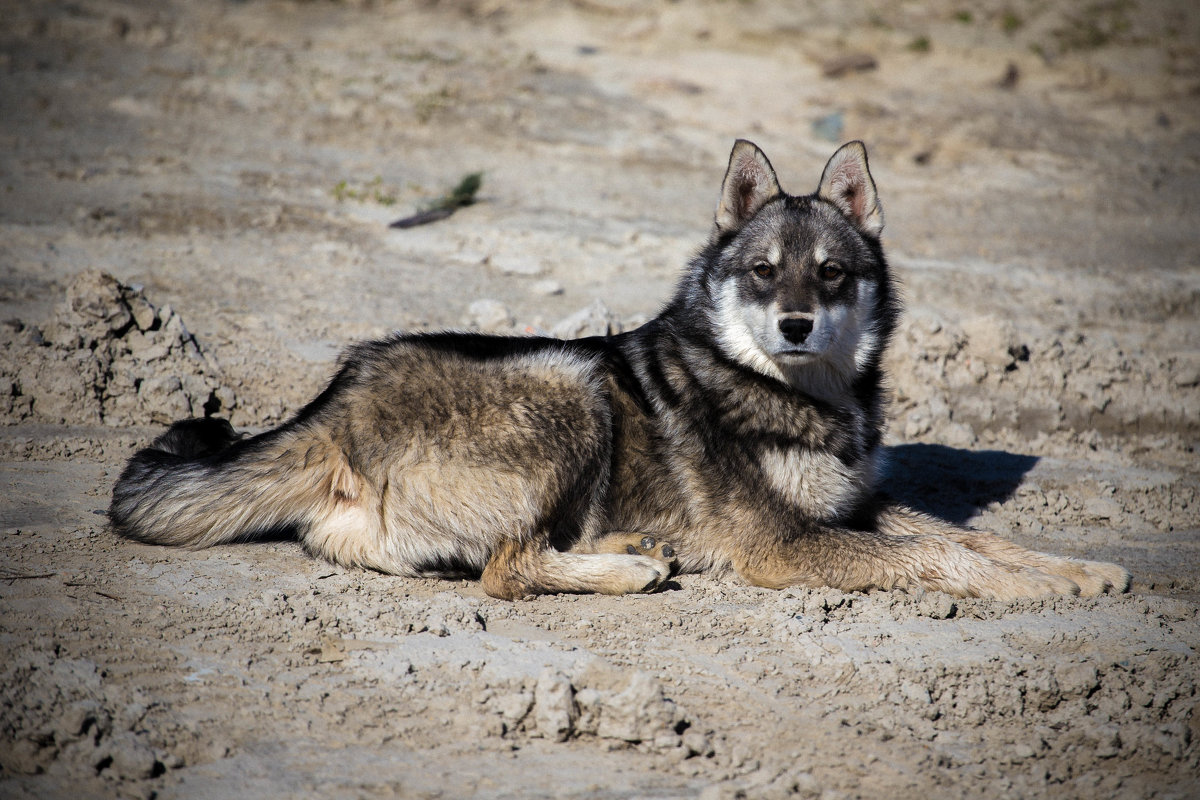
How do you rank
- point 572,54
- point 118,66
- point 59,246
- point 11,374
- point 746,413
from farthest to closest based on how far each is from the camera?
point 572,54
point 118,66
point 59,246
point 11,374
point 746,413

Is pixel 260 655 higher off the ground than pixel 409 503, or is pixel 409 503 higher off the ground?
pixel 409 503

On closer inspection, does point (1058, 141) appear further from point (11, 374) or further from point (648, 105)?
point (11, 374)

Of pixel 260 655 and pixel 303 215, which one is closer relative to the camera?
pixel 260 655

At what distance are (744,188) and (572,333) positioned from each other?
2.27m

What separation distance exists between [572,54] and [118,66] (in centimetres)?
639

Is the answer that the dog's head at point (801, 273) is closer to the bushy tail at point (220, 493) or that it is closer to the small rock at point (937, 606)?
the small rock at point (937, 606)

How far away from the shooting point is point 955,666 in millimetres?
3596

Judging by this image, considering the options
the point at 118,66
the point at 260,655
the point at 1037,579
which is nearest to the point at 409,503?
the point at 260,655

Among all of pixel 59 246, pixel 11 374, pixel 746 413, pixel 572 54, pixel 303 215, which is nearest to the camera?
pixel 746 413

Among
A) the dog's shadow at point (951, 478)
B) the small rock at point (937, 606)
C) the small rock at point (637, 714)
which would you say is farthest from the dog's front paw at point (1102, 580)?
the small rock at point (637, 714)

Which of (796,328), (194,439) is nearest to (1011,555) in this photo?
(796,328)

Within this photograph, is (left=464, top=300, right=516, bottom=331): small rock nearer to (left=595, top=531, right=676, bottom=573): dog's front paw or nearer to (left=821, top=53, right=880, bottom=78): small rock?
(left=595, top=531, right=676, bottom=573): dog's front paw

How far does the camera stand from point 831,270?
4.55 meters

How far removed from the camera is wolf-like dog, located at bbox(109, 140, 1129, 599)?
4.06 meters
